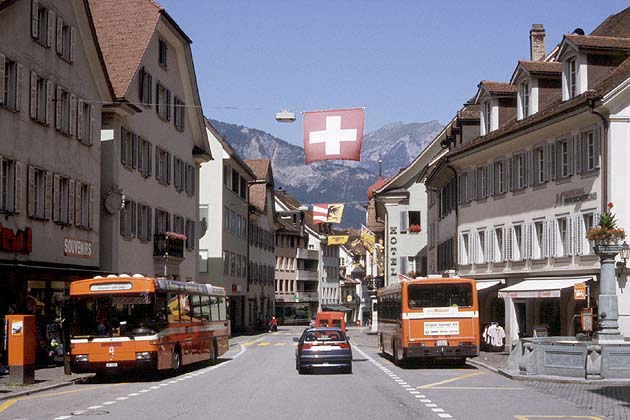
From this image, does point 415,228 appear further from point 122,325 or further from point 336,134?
point 122,325

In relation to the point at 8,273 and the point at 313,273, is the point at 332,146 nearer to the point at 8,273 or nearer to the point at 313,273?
the point at 8,273

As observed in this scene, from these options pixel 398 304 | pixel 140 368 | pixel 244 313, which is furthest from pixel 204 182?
pixel 140 368

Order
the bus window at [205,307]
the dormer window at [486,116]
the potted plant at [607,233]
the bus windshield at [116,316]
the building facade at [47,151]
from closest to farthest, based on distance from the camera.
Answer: the bus windshield at [116,316] → the potted plant at [607,233] → the building facade at [47,151] → the bus window at [205,307] → the dormer window at [486,116]

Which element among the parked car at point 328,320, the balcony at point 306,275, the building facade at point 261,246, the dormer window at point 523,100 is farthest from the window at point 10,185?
the balcony at point 306,275

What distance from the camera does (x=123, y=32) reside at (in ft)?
155

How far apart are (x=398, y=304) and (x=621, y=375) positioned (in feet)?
30.9

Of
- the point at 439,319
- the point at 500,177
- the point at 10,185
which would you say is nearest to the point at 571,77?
the point at 500,177

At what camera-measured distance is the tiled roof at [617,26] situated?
45.5 metres

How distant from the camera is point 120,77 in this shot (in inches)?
1745

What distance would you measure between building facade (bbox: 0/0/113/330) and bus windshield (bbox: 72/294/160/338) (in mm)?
4070

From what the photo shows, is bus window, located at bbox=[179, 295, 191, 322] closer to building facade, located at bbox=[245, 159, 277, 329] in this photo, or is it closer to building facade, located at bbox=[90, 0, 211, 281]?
building facade, located at bbox=[90, 0, 211, 281]

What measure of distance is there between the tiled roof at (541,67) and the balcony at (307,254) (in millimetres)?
93061

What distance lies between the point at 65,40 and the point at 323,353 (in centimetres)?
1479

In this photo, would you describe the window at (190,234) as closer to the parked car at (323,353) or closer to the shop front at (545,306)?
the shop front at (545,306)
